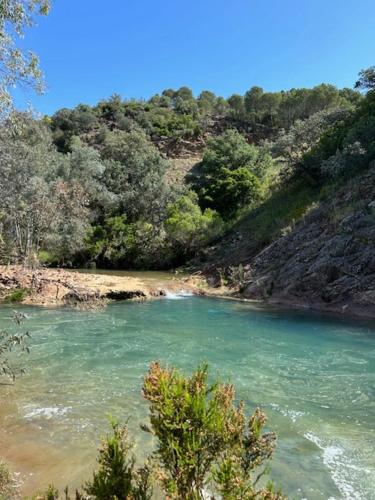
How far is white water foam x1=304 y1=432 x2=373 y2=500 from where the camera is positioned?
16.7ft

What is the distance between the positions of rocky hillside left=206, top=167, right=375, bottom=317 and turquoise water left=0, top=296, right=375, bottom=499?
2179mm

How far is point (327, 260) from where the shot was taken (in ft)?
64.6

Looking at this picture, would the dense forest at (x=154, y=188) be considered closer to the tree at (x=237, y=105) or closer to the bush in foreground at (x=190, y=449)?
the bush in foreground at (x=190, y=449)

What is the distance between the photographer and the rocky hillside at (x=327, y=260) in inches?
713

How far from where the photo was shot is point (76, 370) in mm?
10047

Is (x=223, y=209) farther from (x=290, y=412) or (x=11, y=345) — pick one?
(x=11, y=345)

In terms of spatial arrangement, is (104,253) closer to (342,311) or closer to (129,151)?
(129,151)

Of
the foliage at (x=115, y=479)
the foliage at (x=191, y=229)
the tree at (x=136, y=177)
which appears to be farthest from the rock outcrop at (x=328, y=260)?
the tree at (x=136, y=177)

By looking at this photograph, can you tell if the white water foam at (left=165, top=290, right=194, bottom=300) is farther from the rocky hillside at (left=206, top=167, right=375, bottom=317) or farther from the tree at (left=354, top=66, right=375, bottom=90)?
the tree at (left=354, top=66, right=375, bottom=90)

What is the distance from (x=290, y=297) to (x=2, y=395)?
1396cm

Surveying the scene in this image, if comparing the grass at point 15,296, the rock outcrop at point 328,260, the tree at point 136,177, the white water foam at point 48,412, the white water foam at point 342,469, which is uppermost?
the tree at point 136,177

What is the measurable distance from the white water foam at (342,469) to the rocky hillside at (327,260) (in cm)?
1126

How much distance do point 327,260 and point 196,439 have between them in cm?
1787

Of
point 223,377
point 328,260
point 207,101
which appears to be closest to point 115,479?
point 223,377
